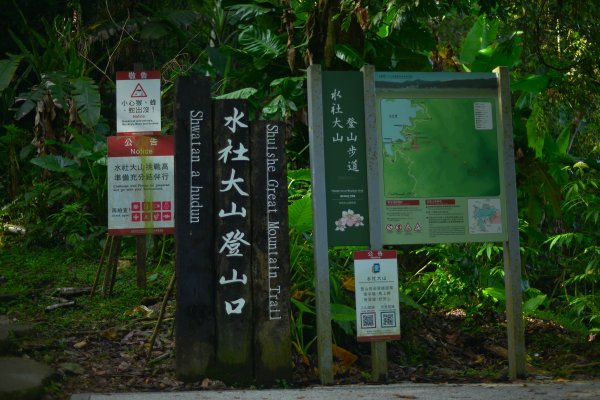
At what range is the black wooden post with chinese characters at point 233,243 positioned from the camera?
5.54 meters

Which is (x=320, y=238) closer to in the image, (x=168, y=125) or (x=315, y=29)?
(x=315, y=29)

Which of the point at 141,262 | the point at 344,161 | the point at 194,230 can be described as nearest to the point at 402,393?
the point at 344,161

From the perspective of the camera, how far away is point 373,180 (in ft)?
18.9

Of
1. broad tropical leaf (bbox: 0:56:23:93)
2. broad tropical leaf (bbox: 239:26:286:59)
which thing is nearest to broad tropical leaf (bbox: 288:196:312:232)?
broad tropical leaf (bbox: 239:26:286:59)

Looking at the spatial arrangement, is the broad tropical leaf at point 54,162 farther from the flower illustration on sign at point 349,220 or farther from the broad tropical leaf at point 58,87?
the flower illustration on sign at point 349,220

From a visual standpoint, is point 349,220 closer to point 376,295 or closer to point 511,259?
point 376,295

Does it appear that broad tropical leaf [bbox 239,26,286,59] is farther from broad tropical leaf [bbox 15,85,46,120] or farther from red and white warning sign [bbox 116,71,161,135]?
broad tropical leaf [bbox 15,85,46,120]

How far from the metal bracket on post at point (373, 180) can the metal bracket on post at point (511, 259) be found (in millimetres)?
985

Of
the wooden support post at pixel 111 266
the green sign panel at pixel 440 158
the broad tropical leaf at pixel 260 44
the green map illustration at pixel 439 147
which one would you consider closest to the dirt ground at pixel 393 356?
the wooden support post at pixel 111 266

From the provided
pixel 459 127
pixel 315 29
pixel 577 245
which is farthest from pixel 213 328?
pixel 577 245

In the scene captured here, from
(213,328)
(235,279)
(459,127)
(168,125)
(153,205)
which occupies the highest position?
(168,125)

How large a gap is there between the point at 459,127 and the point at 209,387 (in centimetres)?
265

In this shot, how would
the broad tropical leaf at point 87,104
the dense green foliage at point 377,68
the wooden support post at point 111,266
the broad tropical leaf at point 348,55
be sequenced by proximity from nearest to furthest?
the dense green foliage at point 377,68 → the wooden support post at point 111,266 → the broad tropical leaf at point 348,55 → the broad tropical leaf at point 87,104

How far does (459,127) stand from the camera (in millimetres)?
5953
